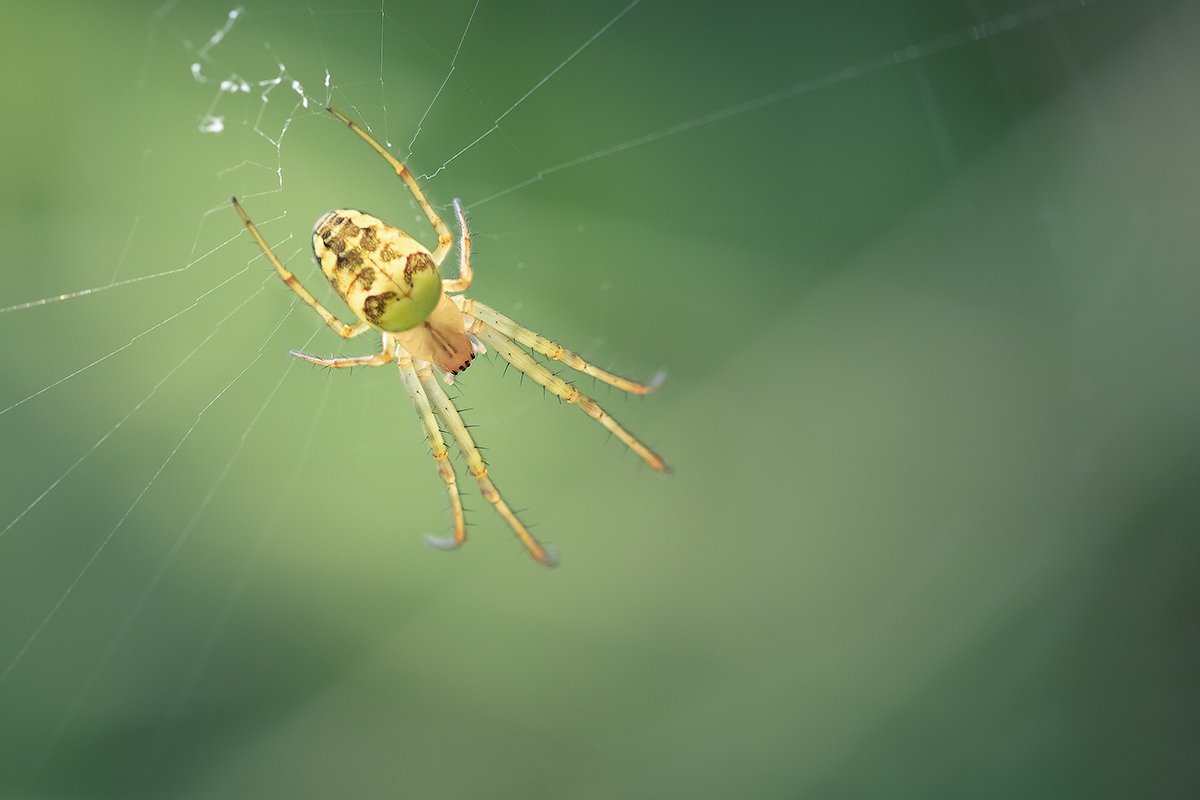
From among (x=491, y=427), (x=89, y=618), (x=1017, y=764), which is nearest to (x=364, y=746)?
(x=89, y=618)

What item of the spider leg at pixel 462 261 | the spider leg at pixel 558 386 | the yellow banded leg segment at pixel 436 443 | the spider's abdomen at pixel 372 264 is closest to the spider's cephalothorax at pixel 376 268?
the spider's abdomen at pixel 372 264

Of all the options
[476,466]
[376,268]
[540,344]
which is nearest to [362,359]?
[376,268]

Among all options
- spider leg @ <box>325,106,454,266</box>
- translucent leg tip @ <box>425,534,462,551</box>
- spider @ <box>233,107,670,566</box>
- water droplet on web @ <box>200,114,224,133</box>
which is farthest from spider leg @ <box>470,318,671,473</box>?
water droplet on web @ <box>200,114,224,133</box>

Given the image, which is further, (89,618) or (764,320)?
(764,320)

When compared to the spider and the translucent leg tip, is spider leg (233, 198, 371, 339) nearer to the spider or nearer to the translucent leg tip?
the spider

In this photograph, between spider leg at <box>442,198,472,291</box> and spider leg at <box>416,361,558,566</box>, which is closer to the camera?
spider leg at <box>442,198,472,291</box>

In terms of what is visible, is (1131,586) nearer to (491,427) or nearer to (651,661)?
(651,661)

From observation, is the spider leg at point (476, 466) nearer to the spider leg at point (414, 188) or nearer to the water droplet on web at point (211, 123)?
the spider leg at point (414, 188)
